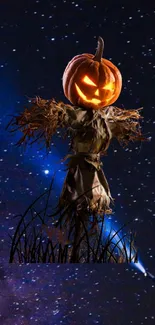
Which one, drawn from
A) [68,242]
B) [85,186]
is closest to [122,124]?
[85,186]

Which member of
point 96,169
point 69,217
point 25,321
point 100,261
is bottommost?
point 25,321

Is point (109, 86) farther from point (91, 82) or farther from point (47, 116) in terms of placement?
point (47, 116)

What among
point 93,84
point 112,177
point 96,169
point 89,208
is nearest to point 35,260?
point 89,208

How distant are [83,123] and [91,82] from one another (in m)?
0.13

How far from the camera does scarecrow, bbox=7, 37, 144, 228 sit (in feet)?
5.59

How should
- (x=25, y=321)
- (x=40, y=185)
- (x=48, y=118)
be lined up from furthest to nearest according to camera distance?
1. (x=40, y=185)
2. (x=25, y=321)
3. (x=48, y=118)

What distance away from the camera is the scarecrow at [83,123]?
1703mm

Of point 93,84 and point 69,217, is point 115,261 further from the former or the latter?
point 93,84

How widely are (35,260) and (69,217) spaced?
0.56 feet

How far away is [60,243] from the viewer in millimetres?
1692

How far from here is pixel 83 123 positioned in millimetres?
1733

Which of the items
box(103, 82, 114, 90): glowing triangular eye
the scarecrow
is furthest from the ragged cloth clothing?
box(103, 82, 114, 90): glowing triangular eye

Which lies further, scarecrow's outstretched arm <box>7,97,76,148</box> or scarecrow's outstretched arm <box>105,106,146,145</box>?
scarecrow's outstretched arm <box>105,106,146,145</box>

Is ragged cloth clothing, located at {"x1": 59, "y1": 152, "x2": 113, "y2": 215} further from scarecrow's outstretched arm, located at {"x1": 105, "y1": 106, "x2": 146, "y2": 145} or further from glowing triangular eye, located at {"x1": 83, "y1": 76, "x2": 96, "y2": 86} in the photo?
glowing triangular eye, located at {"x1": 83, "y1": 76, "x2": 96, "y2": 86}
